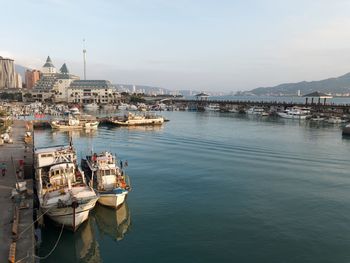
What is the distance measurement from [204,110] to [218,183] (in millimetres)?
124870

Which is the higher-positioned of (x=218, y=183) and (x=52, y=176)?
(x=52, y=176)

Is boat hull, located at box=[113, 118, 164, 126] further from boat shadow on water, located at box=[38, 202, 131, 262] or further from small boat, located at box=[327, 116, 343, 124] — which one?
boat shadow on water, located at box=[38, 202, 131, 262]

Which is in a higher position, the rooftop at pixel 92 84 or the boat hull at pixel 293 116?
the rooftop at pixel 92 84

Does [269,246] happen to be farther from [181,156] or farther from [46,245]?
[181,156]

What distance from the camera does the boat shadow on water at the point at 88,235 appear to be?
2050 cm

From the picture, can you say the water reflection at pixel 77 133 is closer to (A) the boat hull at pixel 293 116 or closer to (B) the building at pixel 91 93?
(A) the boat hull at pixel 293 116

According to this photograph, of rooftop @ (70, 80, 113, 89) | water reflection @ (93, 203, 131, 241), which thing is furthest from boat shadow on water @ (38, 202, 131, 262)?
rooftop @ (70, 80, 113, 89)

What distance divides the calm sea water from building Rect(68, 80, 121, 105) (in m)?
148

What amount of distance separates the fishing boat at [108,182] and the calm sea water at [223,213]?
101 centimetres

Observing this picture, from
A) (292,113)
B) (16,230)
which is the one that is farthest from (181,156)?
(292,113)

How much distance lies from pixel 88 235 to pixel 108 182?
6469 mm

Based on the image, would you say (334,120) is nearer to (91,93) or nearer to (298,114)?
(298,114)

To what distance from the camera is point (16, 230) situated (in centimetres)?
1858

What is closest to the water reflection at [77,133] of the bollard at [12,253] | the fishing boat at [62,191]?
the fishing boat at [62,191]
